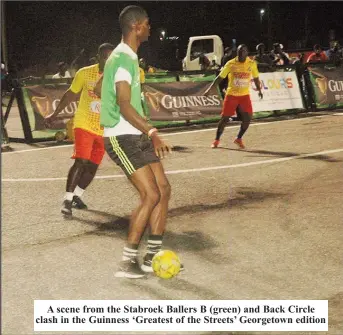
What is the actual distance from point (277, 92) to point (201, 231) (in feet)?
40.1

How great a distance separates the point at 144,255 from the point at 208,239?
2.67 feet

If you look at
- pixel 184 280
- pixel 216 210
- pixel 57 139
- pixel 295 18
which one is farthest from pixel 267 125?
pixel 295 18

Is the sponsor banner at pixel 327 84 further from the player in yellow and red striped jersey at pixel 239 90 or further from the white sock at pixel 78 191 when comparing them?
the white sock at pixel 78 191

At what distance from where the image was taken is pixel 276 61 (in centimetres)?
2361

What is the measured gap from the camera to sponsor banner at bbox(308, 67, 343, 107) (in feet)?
64.2

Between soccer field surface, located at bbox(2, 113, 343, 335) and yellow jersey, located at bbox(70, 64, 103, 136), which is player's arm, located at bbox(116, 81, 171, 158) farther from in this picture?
yellow jersey, located at bbox(70, 64, 103, 136)

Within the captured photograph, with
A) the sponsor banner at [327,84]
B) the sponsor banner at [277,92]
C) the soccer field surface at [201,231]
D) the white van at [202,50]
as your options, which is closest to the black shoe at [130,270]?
the soccer field surface at [201,231]

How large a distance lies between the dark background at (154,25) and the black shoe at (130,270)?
Answer: 4166 cm

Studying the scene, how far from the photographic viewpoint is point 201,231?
7.25 metres

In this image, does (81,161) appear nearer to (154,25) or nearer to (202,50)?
(202,50)

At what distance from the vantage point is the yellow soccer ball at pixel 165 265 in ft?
18.3

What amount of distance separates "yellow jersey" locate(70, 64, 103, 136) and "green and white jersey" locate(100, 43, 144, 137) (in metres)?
2.43

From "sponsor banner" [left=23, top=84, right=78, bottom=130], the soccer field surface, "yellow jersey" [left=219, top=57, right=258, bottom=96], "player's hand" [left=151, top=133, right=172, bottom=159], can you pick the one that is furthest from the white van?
"player's hand" [left=151, top=133, right=172, bottom=159]

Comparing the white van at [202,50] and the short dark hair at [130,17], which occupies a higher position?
the short dark hair at [130,17]
